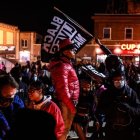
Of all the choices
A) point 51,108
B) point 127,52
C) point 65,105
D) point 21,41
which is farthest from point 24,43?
point 51,108

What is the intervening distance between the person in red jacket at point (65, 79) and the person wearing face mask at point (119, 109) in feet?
2.96

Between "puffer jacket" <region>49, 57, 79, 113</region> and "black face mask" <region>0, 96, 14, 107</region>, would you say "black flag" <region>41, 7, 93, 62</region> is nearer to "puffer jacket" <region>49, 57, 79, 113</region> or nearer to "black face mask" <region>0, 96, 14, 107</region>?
"puffer jacket" <region>49, 57, 79, 113</region>

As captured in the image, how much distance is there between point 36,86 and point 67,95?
3.73 ft

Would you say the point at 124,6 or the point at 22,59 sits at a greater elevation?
the point at 124,6

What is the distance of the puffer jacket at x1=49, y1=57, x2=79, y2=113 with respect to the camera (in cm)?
627

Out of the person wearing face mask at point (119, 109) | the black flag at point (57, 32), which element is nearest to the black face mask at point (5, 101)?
the person wearing face mask at point (119, 109)

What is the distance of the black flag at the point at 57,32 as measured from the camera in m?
7.21

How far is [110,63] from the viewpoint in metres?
6.52

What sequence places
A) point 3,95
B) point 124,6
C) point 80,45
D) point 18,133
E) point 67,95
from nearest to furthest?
point 18,133 → point 3,95 → point 67,95 → point 80,45 → point 124,6

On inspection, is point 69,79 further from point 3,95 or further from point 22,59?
point 22,59

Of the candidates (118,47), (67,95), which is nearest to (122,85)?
(67,95)

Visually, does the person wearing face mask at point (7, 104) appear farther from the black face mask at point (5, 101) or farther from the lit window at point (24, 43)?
the lit window at point (24, 43)

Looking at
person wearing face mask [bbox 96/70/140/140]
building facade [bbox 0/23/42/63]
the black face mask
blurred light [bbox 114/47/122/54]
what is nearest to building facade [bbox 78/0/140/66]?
blurred light [bbox 114/47/122/54]

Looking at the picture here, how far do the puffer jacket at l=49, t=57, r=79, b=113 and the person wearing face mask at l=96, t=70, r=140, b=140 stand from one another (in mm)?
890
